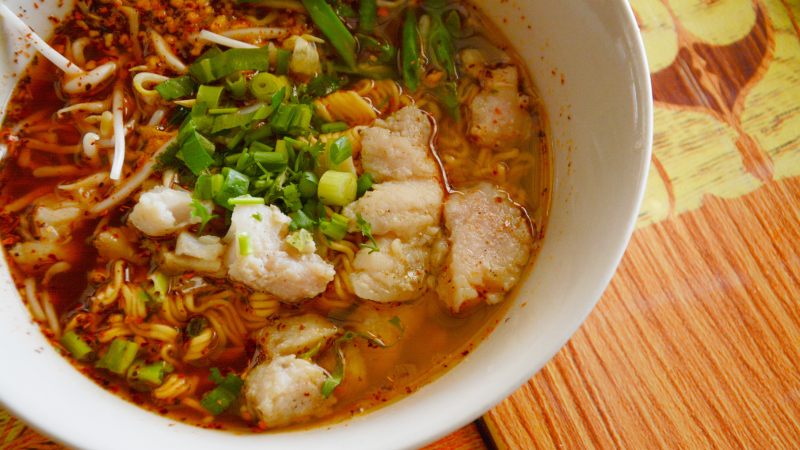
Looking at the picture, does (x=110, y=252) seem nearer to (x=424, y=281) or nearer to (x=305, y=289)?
(x=305, y=289)

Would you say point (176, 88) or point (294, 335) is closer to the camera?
point (294, 335)

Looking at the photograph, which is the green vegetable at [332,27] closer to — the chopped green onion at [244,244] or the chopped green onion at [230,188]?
the chopped green onion at [230,188]

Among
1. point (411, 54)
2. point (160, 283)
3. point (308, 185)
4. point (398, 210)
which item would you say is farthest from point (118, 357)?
point (411, 54)

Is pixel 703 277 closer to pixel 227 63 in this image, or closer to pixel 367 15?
pixel 367 15

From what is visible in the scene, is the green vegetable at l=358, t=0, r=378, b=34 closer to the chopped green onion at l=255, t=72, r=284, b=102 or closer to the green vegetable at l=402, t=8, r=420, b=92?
the green vegetable at l=402, t=8, r=420, b=92

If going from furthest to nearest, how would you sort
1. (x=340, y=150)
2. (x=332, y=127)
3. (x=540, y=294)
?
(x=332, y=127) → (x=340, y=150) → (x=540, y=294)

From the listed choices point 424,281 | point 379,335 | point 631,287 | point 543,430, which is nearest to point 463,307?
point 424,281

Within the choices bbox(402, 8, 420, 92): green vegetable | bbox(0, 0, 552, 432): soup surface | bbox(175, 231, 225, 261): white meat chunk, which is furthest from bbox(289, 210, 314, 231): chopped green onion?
bbox(402, 8, 420, 92): green vegetable
